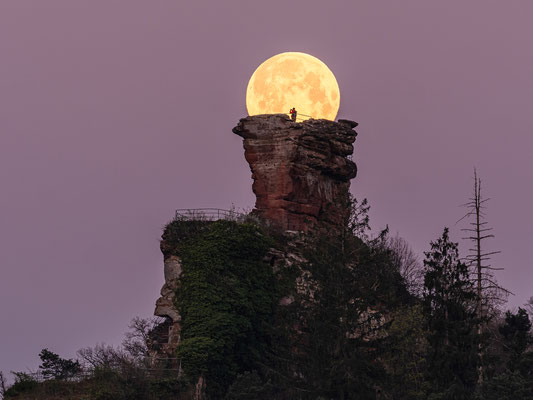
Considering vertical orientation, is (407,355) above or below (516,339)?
below

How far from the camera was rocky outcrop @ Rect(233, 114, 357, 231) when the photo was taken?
61.4 metres

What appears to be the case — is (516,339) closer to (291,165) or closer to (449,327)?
(449,327)

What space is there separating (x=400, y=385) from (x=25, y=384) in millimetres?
17576

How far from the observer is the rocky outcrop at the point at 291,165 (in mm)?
61406

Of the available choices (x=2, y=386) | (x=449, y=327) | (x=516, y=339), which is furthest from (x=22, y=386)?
(x=516, y=339)

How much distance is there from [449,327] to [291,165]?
1418cm

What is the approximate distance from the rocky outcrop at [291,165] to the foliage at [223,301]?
463 centimetres

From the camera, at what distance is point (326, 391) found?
4716cm

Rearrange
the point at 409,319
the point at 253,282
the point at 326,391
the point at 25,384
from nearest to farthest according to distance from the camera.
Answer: the point at 326,391 → the point at 25,384 → the point at 253,282 → the point at 409,319

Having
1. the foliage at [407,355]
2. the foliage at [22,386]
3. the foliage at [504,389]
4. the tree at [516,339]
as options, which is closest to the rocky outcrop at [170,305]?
the foliage at [22,386]

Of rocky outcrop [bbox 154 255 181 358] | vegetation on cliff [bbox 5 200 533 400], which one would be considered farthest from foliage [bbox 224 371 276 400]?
rocky outcrop [bbox 154 255 181 358]

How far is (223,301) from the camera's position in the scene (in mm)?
54312

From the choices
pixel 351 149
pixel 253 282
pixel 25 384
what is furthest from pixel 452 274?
pixel 25 384

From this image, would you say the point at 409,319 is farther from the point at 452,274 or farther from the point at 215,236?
the point at 215,236
